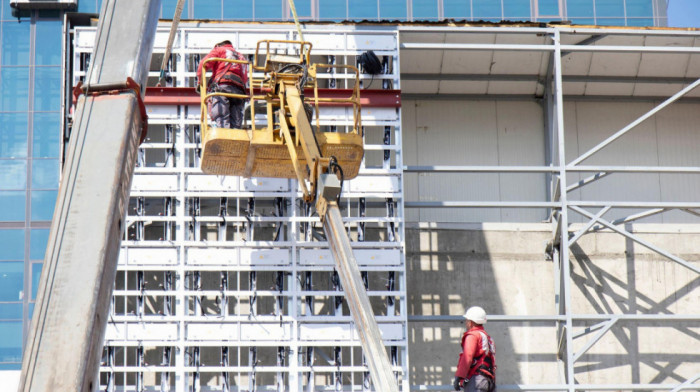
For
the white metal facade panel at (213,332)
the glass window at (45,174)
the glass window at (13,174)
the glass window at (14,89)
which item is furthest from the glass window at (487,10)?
the white metal facade panel at (213,332)

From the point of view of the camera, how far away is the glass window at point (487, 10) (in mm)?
26109

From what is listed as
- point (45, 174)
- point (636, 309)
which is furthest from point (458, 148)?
point (45, 174)

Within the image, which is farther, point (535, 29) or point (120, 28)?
point (535, 29)

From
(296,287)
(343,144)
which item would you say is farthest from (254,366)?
(343,144)

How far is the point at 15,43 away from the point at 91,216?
63.8 feet

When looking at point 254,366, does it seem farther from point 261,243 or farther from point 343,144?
point 343,144

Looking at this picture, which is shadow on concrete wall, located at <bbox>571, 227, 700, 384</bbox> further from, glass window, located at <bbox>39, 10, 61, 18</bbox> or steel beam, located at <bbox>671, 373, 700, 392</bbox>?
glass window, located at <bbox>39, 10, 61, 18</bbox>

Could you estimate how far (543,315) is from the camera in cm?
1658

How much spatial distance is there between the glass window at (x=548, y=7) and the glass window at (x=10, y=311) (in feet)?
50.3

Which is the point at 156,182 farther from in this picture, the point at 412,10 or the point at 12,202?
the point at 412,10

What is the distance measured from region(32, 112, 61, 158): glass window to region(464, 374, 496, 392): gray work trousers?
50.4 ft

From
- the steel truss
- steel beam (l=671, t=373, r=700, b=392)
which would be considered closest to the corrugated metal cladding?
the steel truss

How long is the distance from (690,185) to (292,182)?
8.36 metres

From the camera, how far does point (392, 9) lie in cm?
2631
